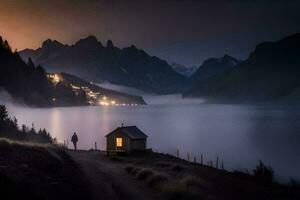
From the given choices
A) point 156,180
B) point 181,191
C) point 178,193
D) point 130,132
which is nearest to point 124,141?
point 130,132

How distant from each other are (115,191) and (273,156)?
85658 mm

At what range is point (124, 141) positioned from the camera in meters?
56.3

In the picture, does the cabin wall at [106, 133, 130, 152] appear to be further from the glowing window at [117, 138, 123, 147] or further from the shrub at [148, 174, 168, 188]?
the shrub at [148, 174, 168, 188]

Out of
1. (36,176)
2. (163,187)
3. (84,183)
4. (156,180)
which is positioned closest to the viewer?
(36,176)

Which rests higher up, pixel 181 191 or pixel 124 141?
pixel 124 141

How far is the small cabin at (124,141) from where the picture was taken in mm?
56000

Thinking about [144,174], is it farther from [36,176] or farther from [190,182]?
[36,176]

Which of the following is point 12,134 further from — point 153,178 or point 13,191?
point 13,191

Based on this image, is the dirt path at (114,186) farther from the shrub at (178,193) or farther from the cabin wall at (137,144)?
the cabin wall at (137,144)

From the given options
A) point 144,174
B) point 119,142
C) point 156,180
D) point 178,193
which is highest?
point 119,142

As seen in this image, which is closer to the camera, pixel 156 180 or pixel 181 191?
pixel 181 191

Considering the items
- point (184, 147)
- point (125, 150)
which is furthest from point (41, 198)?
point (184, 147)

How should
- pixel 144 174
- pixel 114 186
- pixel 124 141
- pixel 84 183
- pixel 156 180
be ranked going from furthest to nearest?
pixel 124 141
pixel 144 174
pixel 156 180
pixel 114 186
pixel 84 183

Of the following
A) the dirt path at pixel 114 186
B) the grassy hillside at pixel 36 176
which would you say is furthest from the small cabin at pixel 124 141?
the grassy hillside at pixel 36 176
